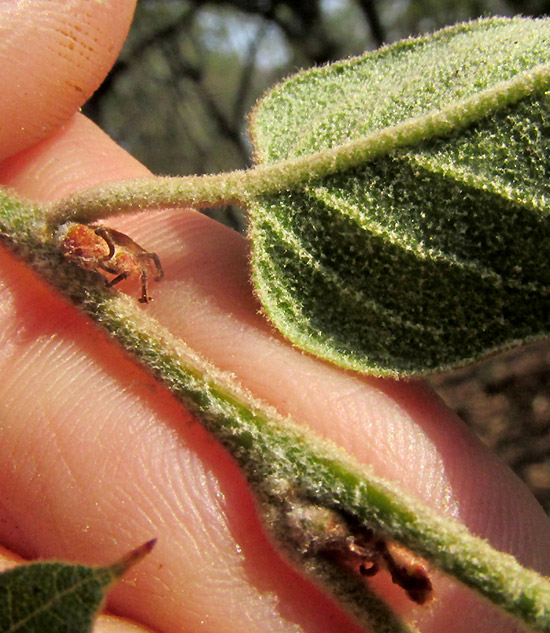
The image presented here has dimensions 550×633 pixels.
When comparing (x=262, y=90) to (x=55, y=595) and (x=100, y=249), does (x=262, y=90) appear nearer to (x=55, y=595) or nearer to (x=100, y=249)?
(x=100, y=249)

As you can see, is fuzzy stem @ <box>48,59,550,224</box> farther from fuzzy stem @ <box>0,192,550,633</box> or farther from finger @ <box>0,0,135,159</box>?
finger @ <box>0,0,135,159</box>

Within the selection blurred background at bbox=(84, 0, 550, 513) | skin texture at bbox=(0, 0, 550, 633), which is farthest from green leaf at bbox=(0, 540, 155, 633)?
blurred background at bbox=(84, 0, 550, 513)

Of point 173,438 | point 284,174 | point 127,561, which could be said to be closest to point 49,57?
point 284,174

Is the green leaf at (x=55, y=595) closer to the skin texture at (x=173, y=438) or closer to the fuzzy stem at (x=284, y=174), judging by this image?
the skin texture at (x=173, y=438)

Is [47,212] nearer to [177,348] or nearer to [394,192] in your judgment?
[177,348]

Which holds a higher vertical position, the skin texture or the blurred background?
the blurred background

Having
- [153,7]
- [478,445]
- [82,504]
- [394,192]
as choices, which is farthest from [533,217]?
[153,7]

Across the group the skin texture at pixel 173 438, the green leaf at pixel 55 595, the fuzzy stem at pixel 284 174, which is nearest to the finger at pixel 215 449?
the skin texture at pixel 173 438
